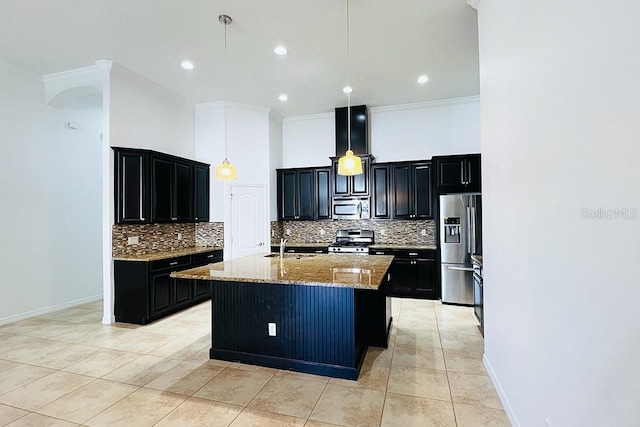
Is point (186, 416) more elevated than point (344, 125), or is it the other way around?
point (344, 125)

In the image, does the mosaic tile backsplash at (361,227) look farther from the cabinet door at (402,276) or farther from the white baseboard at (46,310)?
the white baseboard at (46,310)

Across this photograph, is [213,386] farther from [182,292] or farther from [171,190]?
[171,190]

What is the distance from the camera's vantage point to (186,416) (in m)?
2.23

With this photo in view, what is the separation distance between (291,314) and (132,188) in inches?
125

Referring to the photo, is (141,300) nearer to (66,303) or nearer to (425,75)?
(66,303)

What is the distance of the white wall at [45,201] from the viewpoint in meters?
4.32

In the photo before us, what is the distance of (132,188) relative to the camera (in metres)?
4.42

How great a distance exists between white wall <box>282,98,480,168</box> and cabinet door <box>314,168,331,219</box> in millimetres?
353

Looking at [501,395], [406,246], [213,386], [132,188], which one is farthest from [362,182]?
[213,386]

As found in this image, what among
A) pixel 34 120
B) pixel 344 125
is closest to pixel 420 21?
pixel 344 125

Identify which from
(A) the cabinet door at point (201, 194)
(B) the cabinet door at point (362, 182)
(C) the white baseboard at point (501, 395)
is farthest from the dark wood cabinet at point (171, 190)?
(C) the white baseboard at point (501, 395)

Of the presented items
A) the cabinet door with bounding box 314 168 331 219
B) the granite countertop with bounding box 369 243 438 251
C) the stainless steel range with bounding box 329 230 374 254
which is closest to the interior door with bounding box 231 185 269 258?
the cabinet door with bounding box 314 168 331 219

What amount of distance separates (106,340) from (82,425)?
179cm

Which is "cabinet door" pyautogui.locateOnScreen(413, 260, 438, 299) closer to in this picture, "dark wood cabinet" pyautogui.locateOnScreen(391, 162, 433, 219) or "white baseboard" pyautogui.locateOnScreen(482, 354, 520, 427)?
"dark wood cabinet" pyautogui.locateOnScreen(391, 162, 433, 219)
